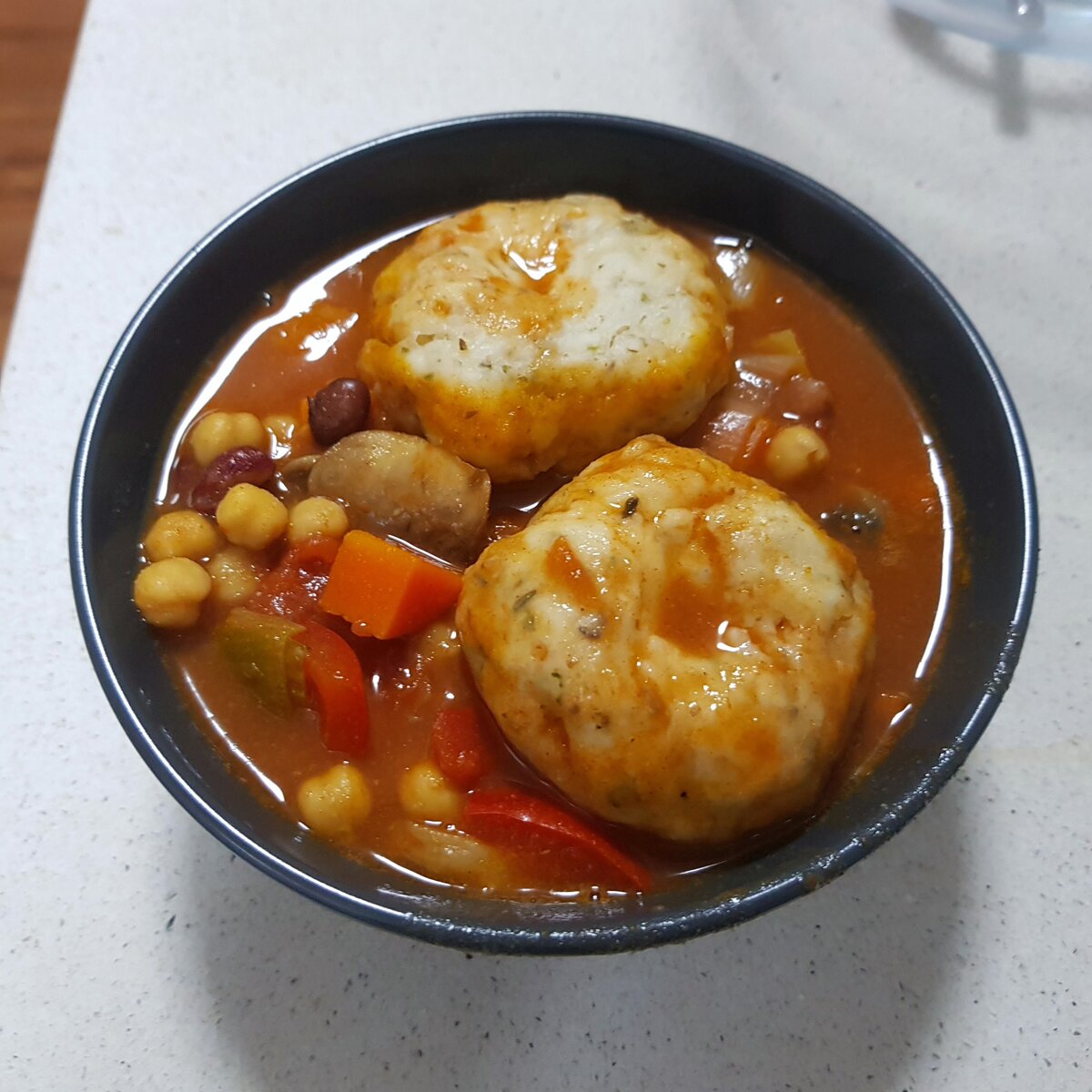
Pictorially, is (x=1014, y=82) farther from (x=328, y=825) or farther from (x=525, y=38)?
(x=328, y=825)

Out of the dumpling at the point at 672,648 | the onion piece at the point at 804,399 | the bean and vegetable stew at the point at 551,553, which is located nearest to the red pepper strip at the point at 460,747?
the bean and vegetable stew at the point at 551,553

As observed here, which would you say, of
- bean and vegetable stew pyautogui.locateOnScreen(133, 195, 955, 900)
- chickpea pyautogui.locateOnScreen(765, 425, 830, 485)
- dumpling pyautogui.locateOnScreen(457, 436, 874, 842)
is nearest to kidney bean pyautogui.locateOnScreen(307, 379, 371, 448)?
bean and vegetable stew pyautogui.locateOnScreen(133, 195, 955, 900)

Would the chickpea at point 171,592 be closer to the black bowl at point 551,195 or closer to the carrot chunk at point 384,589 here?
the black bowl at point 551,195

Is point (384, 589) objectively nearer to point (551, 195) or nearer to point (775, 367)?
point (775, 367)

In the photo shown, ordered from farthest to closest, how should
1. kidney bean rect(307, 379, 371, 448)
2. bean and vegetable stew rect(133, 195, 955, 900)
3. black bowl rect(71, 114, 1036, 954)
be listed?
kidney bean rect(307, 379, 371, 448) → bean and vegetable stew rect(133, 195, 955, 900) → black bowl rect(71, 114, 1036, 954)

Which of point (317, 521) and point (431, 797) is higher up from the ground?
point (317, 521)

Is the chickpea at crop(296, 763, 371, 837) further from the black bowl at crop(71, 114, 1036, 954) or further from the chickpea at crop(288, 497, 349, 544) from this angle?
the chickpea at crop(288, 497, 349, 544)

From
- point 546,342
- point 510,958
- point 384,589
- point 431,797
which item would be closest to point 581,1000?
point 510,958
